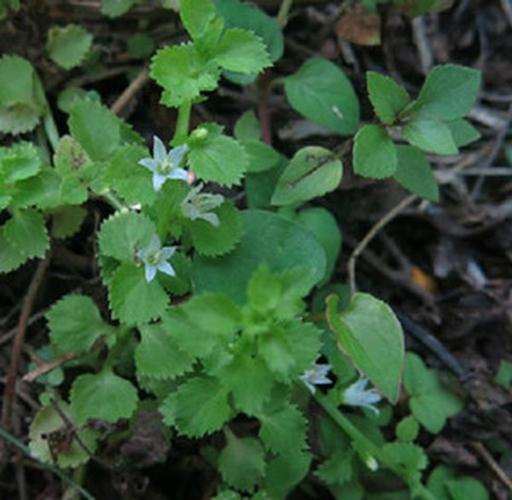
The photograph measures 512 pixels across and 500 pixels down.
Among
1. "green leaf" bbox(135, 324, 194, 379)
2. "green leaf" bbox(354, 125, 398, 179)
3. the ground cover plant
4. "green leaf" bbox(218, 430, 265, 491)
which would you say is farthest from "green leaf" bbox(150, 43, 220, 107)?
"green leaf" bbox(218, 430, 265, 491)

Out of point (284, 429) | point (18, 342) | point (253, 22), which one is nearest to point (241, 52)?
point (253, 22)

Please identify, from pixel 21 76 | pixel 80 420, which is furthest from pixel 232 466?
pixel 21 76

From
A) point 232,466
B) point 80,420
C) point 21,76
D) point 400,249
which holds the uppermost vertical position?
point 21,76

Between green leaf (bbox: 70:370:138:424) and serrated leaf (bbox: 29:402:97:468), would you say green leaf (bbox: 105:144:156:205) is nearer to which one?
→ green leaf (bbox: 70:370:138:424)

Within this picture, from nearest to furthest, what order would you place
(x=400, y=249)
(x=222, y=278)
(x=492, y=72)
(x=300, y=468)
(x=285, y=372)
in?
1. (x=285, y=372)
2. (x=222, y=278)
3. (x=300, y=468)
4. (x=400, y=249)
5. (x=492, y=72)

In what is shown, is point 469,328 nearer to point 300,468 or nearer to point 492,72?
point 300,468

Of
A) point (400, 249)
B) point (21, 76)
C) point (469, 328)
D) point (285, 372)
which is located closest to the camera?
point (285, 372)

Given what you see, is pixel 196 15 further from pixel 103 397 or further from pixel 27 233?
pixel 103 397
